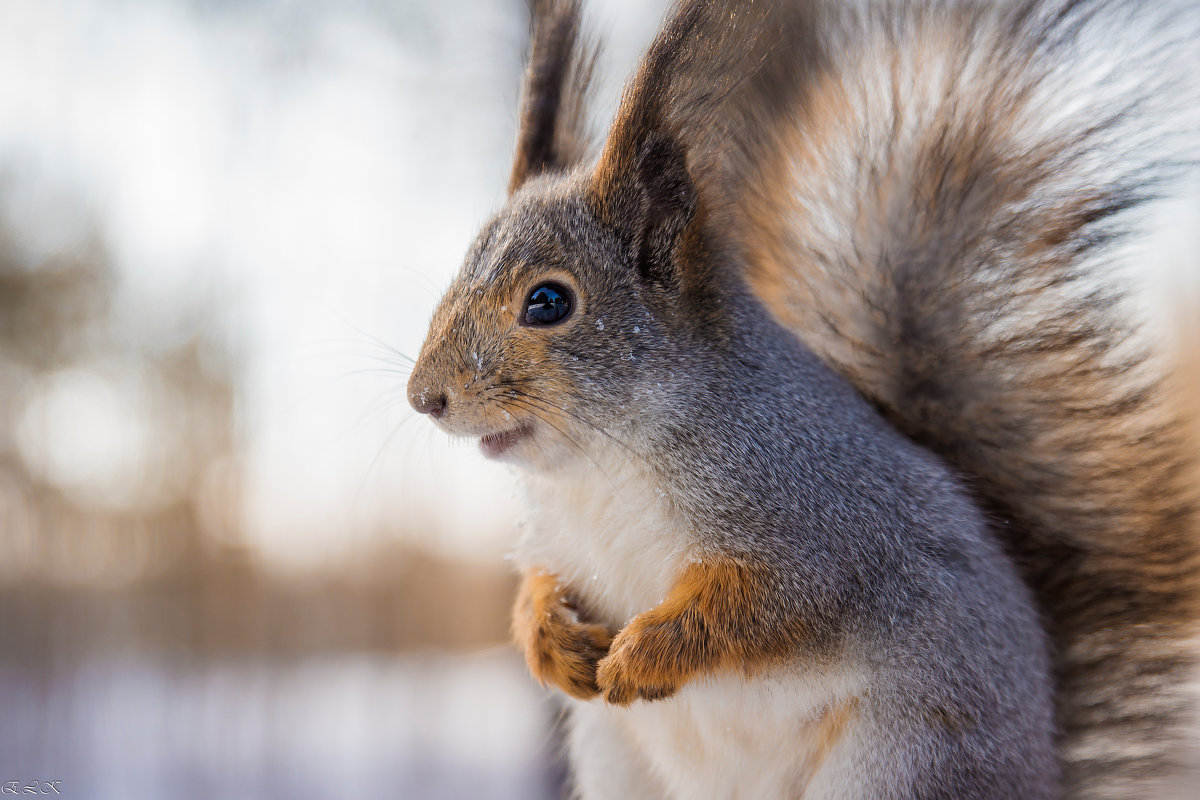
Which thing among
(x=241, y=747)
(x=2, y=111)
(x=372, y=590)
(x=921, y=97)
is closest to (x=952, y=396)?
(x=921, y=97)

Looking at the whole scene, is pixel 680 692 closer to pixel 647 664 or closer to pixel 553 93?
pixel 647 664

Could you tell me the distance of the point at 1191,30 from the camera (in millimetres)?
671

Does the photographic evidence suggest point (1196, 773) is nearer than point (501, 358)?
No

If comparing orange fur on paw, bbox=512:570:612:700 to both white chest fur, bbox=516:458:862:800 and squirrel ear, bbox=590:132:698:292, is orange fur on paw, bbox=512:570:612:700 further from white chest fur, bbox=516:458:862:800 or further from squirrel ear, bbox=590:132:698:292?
squirrel ear, bbox=590:132:698:292

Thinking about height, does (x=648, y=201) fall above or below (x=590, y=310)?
above

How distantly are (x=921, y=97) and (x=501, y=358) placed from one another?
536 mm

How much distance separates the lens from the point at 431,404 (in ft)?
2.12

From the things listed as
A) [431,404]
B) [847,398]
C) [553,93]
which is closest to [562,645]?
[431,404]

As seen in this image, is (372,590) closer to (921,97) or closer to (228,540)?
(228,540)

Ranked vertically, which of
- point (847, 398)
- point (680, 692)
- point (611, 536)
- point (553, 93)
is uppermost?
point (553, 93)

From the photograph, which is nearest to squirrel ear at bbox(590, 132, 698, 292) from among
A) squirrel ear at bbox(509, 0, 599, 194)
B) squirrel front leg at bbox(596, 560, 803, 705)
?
squirrel ear at bbox(509, 0, 599, 194)

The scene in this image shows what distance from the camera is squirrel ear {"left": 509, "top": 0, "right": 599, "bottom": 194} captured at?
0.75 meters

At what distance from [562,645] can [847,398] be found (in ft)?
1.23

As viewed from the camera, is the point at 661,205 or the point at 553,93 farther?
the point at 553,93
